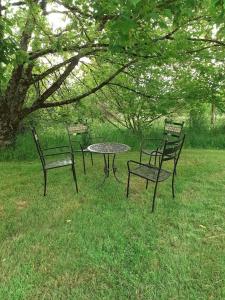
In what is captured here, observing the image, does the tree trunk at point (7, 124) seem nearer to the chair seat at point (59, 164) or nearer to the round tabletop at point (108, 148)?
the chair seat at point (59, 164)

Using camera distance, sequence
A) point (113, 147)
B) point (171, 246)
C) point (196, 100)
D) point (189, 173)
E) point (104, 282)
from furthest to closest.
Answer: point (196, 100), point (189, 173), point (113, 147), point (171, 246), point (104, 282)

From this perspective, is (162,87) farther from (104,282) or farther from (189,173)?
(104,282)

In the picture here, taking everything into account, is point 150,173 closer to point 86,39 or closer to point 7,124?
point 86,39

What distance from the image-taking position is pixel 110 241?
260cm

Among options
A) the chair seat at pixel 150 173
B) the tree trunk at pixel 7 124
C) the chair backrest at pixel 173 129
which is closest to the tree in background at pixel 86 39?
the tree trunk at pixel 7 124

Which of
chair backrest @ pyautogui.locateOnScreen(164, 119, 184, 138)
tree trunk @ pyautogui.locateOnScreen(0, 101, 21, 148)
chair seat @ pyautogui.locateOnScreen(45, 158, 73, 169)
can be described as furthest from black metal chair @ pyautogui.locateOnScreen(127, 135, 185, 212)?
tree trunk @ pyautogui.locateOnScreen(0, 101, 21, 148)

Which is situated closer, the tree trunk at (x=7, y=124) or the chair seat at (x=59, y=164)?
the chair seat at (x=59, y=164)

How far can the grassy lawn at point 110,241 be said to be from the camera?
203cm

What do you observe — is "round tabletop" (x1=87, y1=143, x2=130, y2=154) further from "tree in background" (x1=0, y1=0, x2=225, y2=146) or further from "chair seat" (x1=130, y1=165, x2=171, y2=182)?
"tree in background" (x1=0, y1=0, x2=225, y2=146)

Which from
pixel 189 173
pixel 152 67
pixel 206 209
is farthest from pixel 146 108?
pixel 206 209

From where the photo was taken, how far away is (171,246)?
254cm

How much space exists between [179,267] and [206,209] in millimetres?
1341

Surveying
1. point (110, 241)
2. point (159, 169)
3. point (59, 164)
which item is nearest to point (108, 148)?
point (59, 164)

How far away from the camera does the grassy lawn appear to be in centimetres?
203
